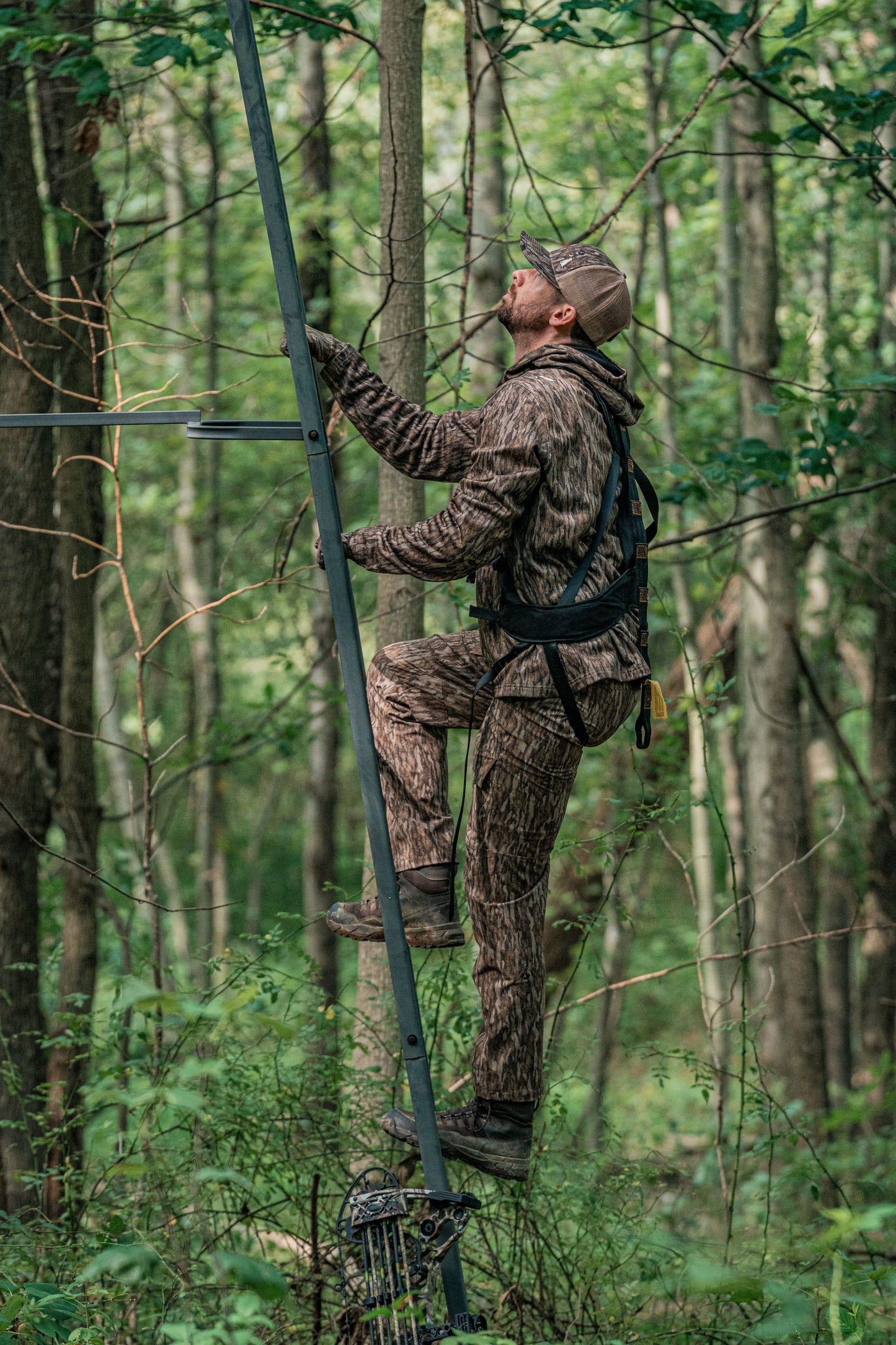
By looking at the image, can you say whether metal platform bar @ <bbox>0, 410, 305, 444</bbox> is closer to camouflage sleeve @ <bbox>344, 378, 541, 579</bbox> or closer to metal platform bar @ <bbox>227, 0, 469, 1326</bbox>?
metal platform bar @ <bbox>227, 0, 469, 1326</bbox>

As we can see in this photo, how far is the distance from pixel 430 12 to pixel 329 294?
4.76m

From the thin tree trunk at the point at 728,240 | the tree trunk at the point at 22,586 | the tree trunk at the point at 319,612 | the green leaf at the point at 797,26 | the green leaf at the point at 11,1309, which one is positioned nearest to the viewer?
the green leaf at the point at 11,1309

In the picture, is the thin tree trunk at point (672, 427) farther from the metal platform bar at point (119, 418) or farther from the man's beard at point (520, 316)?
the metal platform bar at point (119, 418)

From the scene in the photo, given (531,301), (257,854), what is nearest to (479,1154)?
(531,301)

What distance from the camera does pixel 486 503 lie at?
3438mm

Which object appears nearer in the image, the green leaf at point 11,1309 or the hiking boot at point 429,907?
the green leaf at point 11,1309

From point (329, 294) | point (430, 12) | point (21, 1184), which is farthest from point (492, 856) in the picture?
point (430, 12)

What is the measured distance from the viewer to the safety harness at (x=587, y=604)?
361 cm

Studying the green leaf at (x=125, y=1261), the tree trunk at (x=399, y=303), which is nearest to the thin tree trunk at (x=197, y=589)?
the tree trunk at (x=399, y=303)

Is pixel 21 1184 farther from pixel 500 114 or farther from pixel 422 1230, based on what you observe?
pixel 500 114

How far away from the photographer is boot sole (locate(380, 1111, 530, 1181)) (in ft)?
12.0

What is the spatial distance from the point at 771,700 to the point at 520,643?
232 inches

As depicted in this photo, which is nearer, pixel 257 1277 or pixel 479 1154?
pixel 257 1277

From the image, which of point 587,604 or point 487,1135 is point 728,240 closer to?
point 587,604
